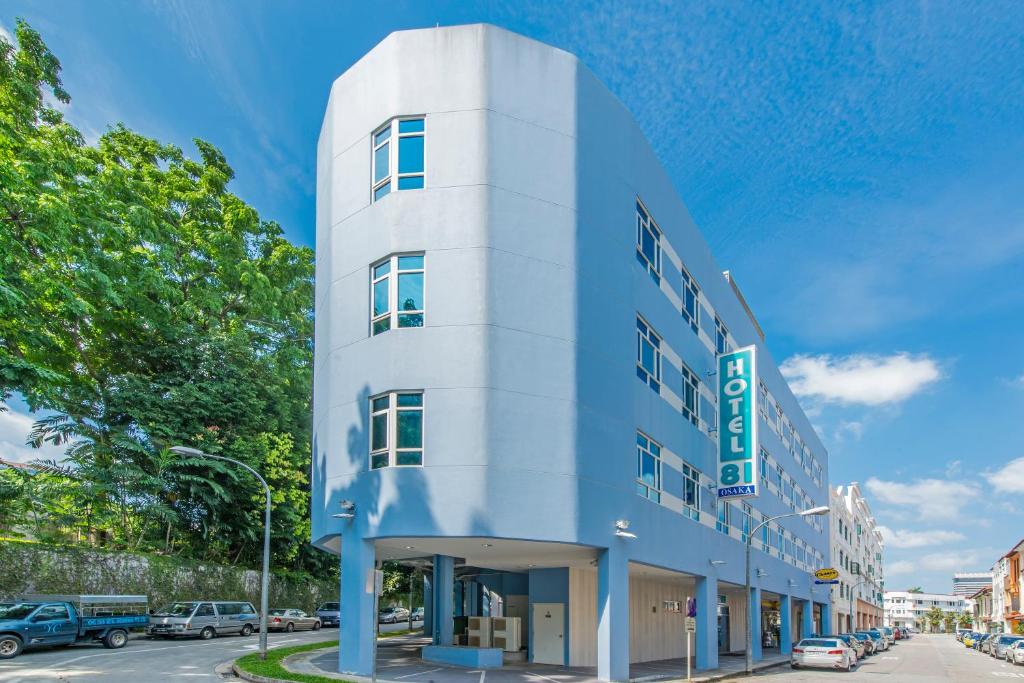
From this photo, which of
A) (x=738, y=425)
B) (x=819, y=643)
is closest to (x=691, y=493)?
(x=738, y=425)

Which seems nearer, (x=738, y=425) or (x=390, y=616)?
(x=738, y=425)

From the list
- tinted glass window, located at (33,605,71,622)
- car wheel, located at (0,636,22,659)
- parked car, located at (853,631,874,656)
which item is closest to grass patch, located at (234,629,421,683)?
tinted glass window, located at (33,605,71,622)

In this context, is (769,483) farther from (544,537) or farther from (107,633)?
(107,633)

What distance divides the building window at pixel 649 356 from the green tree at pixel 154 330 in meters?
19.1

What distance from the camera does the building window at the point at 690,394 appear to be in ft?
101

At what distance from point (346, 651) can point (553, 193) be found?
42.3ft

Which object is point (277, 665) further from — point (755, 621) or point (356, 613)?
point (755, 621)

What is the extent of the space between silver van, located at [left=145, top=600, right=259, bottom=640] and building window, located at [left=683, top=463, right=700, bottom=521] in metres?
20.5

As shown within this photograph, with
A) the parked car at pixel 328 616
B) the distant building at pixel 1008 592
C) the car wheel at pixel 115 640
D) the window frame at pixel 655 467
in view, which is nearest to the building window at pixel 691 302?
the window frame at pixel 655 467

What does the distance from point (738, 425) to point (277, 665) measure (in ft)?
63.6

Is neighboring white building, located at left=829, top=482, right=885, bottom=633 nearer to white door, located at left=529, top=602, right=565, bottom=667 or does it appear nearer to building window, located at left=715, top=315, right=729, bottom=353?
building window, located at left=715, top=315, right=729, bottom=353

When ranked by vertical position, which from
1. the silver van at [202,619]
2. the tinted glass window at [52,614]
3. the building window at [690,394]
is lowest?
the silver van at [202,619]

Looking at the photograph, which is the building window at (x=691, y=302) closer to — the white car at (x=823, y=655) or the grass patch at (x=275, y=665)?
the white car at (x=823, y=655)

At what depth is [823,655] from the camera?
34.8 m
